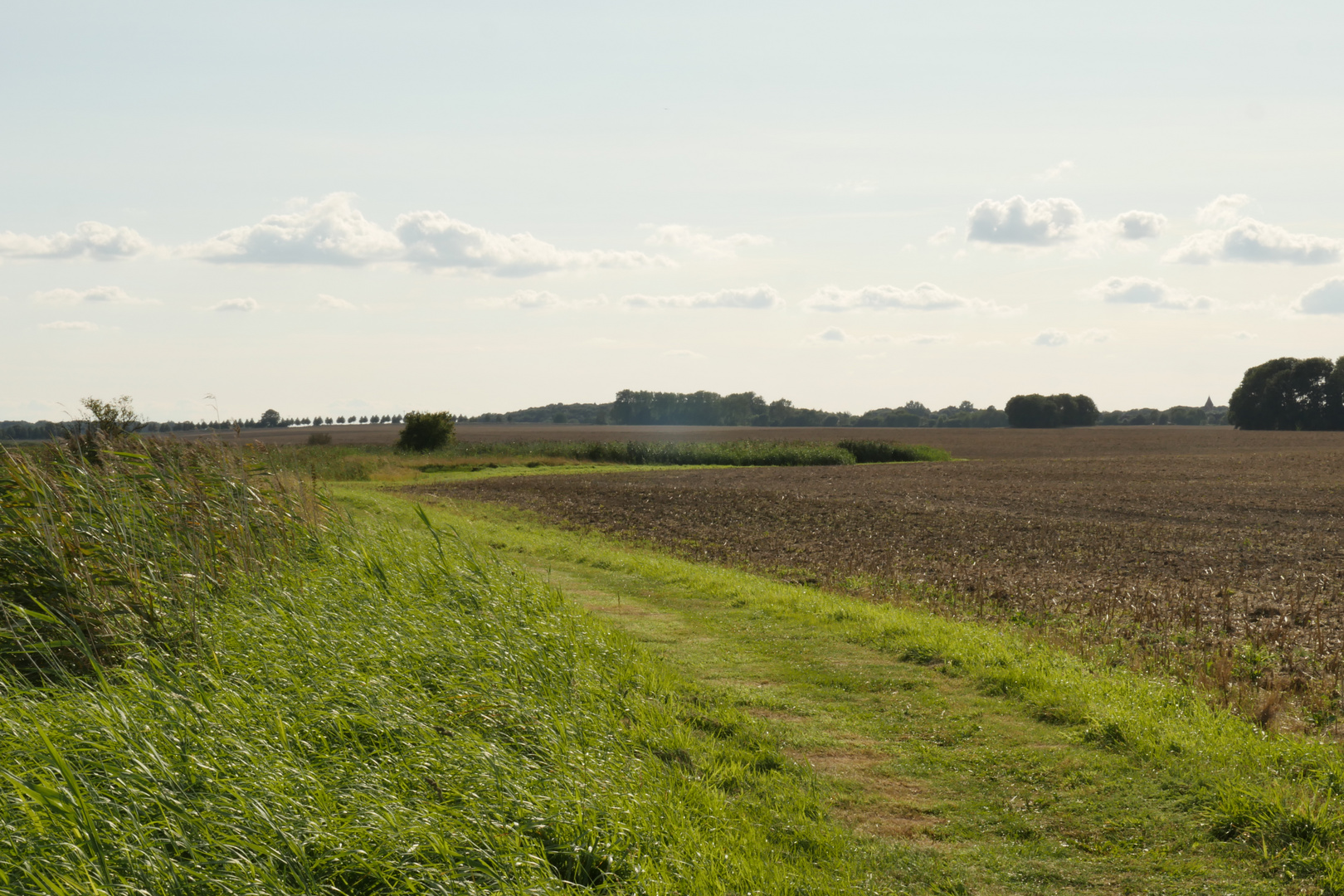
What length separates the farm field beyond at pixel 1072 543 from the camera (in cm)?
1126

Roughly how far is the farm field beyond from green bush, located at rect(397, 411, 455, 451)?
18.8 m

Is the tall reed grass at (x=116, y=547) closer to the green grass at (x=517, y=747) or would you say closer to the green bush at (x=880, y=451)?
the green grass at (x=517, y=747)

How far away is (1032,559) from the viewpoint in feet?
60.6

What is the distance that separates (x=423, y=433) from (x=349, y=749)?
2425 inches

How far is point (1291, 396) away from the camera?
110 meters

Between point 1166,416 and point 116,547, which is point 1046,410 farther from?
point 116,547

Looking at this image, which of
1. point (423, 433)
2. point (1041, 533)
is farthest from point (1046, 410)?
point (1041, 533)

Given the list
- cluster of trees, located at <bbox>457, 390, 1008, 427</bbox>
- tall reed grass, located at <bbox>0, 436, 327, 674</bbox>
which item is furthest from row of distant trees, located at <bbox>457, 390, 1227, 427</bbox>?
tall reed grass, located at <bbox>0, 436, 327, 674</bbox>

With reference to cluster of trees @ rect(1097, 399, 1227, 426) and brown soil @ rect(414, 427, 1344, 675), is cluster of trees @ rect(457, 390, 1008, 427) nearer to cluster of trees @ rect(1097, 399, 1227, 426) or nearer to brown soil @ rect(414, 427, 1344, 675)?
cluster of trees @ rect(1097, 399, 1227, 426)

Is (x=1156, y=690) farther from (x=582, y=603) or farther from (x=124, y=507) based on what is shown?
(x=124, y=507)

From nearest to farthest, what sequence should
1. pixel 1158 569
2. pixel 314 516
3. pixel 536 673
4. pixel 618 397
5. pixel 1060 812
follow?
pixel 1060 812
pixel 536 673
pixel 314 516
pixel 1158 569
pixel 618 397

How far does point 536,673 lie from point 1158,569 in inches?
554

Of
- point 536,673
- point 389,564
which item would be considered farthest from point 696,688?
point 389,564

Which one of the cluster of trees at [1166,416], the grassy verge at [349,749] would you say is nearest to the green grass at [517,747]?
the grassy verge at [349,749]
